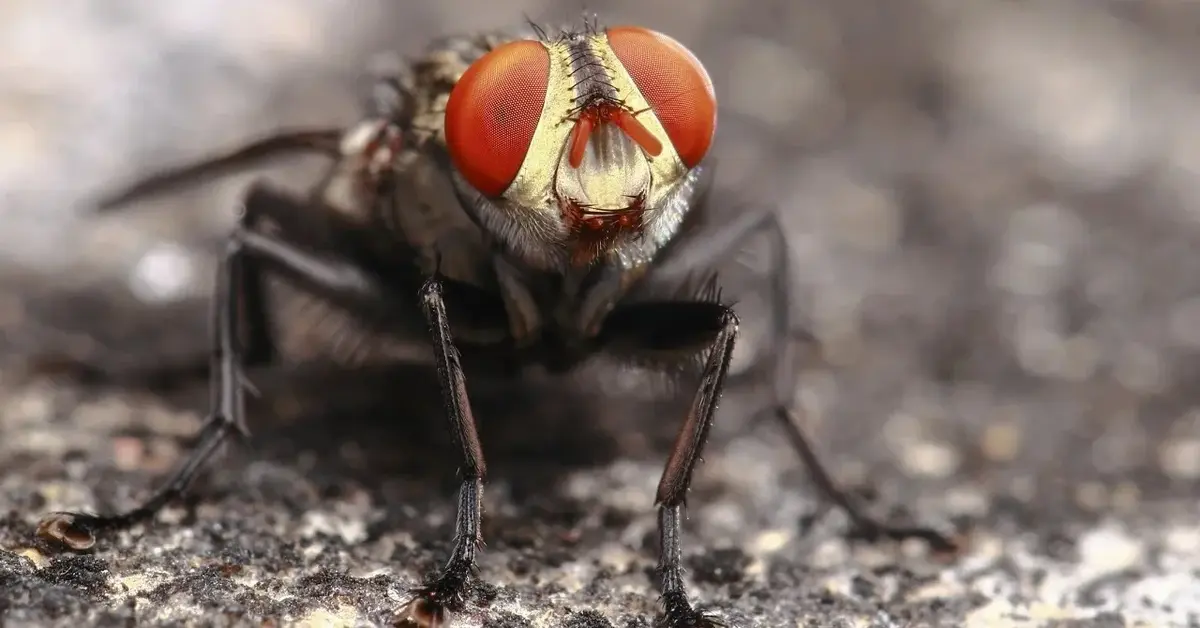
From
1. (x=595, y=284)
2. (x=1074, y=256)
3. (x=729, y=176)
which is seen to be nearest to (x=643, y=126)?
(x=595, y=284)

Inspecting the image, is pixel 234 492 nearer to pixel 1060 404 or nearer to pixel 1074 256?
pixel 1060 404

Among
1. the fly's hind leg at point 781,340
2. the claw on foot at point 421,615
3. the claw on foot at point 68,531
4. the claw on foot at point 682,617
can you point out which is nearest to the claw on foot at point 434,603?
the claw on foot at point 421,615

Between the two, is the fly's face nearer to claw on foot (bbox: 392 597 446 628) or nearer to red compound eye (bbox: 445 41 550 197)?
red compound eye (bbox: 445 41 550 197)

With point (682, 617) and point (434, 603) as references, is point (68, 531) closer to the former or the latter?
point (434, 603)

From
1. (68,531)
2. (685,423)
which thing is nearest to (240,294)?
(68,531)

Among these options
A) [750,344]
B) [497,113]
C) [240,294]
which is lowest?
[240,294]

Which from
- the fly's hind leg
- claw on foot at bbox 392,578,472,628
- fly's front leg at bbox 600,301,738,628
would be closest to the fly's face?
fly's front leg at bbox 600,301,738,628

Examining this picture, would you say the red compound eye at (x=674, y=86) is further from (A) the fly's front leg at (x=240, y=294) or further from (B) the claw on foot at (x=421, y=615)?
(B) the claw on foot at (x=421, y=615)
